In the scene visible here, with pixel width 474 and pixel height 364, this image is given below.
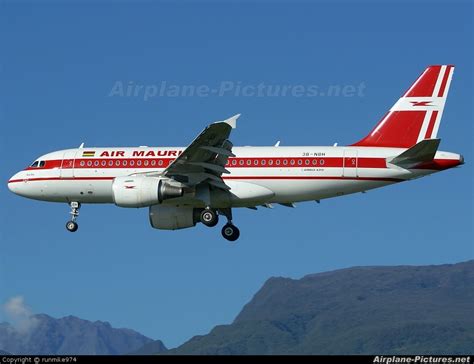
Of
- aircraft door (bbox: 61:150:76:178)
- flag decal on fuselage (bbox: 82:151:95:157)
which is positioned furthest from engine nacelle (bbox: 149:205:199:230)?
aircraft door (bbox: 61:150:76:178)

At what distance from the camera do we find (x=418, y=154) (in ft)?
168

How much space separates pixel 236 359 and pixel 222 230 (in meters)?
28.4

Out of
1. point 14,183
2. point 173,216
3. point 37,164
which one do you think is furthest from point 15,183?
point 173,216

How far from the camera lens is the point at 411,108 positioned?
56.2 meters

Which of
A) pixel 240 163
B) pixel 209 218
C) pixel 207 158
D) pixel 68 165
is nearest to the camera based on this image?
pixel 207 158

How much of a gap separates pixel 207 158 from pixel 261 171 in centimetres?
340

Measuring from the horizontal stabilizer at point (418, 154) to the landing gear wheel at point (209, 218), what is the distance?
32.8ft

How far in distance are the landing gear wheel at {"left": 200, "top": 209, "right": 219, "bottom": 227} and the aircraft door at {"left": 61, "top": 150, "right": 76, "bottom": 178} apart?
27.5 ft

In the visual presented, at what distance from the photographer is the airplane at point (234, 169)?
52031 mm

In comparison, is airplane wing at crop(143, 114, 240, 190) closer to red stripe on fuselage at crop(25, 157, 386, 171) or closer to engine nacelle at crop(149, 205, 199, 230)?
red stripe on fuselage at crop(25, 157, 386, 171)

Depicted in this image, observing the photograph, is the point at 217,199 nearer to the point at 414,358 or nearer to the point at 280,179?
the point at 280,179

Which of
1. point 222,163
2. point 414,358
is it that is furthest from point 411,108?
point 414,358

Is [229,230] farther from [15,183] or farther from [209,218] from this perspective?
[15,183]

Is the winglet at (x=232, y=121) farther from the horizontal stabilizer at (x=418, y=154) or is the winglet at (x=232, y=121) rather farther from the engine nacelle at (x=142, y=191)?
the horizontal stabilizer at (x=418, y=154)
